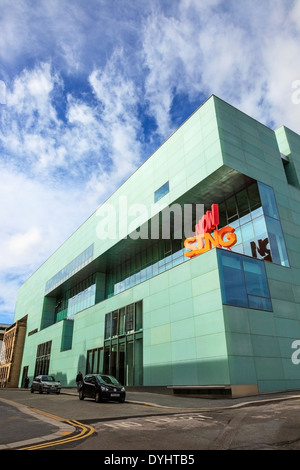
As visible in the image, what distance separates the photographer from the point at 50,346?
47031 millimetres

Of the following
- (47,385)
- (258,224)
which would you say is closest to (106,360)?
(47,385)

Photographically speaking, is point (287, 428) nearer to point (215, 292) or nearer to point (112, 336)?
point (215, 292)

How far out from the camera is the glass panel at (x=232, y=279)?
20.4m

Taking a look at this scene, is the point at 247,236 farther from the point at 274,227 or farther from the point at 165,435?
the point at 165,435

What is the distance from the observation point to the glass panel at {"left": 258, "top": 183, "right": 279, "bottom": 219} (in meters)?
25.0

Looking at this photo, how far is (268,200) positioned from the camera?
25.5m

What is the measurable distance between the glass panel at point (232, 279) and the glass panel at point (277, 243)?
146 inches

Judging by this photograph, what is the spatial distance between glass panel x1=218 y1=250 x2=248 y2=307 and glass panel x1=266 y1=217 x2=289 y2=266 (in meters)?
3.72

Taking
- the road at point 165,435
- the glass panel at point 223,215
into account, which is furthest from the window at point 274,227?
the road at point 165,435

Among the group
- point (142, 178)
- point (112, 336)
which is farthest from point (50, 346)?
point (142, 178)

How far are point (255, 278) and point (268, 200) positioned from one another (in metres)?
7.26

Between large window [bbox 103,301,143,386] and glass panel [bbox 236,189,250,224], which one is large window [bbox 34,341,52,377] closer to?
large window [bbox 103,301,143,386]
